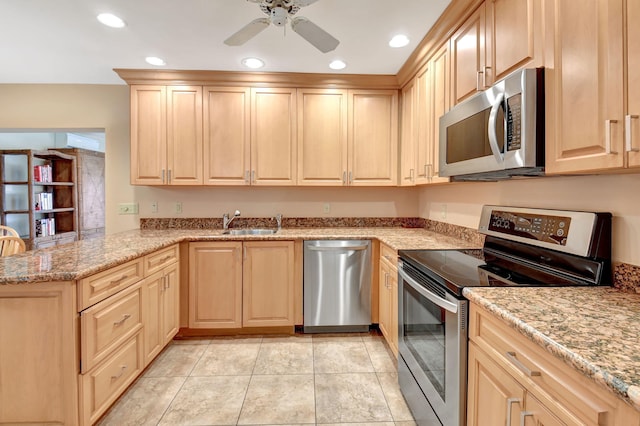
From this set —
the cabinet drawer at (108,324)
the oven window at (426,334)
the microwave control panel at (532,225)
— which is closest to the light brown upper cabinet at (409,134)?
the microwave control panel at (532,225)

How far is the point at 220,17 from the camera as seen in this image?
206cm

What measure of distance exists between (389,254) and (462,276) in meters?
1.01

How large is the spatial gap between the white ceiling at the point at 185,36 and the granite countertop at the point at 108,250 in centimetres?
151

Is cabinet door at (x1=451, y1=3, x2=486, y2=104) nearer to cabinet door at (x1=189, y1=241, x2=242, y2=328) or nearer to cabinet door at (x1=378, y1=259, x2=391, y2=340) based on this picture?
cabinet door at (x1=378, y1=259, x2=391, y2=340)

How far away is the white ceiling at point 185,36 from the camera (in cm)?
196

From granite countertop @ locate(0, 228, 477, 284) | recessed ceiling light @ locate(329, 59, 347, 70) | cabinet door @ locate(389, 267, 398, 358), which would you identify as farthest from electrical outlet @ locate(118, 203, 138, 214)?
cabinet door @ locate(389, 267, 398, 358)

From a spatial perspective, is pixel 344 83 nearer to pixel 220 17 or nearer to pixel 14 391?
pixel 220 17

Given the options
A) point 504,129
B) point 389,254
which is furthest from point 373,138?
point 504,129

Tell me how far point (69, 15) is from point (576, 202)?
3.13 m

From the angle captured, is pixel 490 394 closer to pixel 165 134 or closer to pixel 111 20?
pixel 111 20

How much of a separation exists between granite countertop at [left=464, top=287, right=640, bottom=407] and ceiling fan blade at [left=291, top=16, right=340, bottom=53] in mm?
1571

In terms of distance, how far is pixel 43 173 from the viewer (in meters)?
4.46

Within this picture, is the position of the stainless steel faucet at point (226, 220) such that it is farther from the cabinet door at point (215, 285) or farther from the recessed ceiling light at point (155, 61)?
the recessed ceiling light at point (155, 61)

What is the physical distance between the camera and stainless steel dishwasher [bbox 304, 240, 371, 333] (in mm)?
2754
